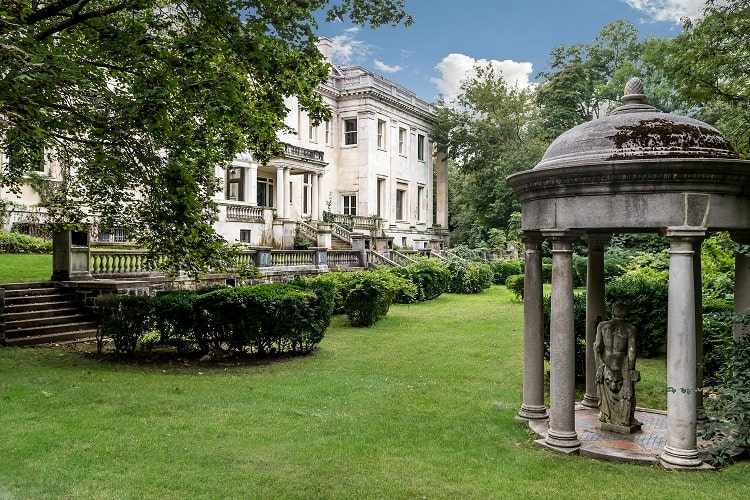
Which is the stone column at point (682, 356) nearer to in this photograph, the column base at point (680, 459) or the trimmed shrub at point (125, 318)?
the column base at point (680, 459)

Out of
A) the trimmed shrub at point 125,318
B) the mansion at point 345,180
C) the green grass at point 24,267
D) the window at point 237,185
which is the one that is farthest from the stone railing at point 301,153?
the trimmed shrub at point 125,318

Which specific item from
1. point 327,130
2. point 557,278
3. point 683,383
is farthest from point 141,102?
point 327,130

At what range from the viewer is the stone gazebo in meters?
6.37

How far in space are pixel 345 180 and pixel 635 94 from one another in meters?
38.2

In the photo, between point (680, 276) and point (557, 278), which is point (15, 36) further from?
point (680, 276)

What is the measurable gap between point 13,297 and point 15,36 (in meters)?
8.81

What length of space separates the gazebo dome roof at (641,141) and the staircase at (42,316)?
12.7 m

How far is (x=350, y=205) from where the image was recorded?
4566cm

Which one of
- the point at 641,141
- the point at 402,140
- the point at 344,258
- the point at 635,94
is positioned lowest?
the point at 344,258

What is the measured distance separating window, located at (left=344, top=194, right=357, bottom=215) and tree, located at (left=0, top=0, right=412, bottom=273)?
3255 cm

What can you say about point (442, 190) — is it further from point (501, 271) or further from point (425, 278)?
point (425, 278)

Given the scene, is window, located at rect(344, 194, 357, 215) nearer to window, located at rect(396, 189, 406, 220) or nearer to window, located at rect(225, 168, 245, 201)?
window, located at rect(396, 189, 406, 220)

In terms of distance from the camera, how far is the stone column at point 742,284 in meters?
7.13

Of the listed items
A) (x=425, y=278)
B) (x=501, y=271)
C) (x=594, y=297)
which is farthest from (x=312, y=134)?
(x=594, y=297)
